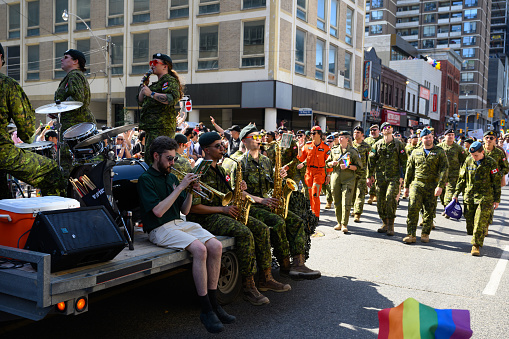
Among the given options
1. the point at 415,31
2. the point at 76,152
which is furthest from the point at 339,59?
the point at 415,31

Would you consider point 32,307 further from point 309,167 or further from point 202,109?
point 202,109

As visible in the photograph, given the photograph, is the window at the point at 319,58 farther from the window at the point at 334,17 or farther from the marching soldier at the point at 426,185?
the marching soldier at the point at 426,185

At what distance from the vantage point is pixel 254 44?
2966 centimetres

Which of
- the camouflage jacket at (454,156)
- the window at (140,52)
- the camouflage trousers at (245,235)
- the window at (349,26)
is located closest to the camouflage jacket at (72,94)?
the camouflage trousers at (245,235)

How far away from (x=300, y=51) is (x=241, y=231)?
28.0m

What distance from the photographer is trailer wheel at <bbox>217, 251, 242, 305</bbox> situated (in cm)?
527

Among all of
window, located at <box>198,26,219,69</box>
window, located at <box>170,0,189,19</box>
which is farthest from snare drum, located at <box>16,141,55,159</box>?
window, located at <box>170,0,189,19</box>

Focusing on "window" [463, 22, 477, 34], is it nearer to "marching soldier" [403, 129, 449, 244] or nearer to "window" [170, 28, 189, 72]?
"window" [170, 28, 189, 72]

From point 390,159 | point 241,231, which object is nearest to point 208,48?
point 390,159

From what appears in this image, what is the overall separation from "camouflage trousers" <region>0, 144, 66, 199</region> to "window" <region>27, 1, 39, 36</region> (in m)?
36.6

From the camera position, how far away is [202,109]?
32.7m

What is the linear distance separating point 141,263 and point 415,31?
120 meters

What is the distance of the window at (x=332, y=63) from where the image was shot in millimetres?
35750

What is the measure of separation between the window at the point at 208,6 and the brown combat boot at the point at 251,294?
27604 millimetres
